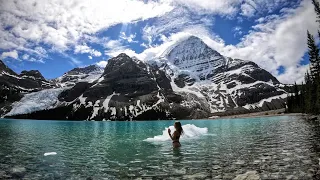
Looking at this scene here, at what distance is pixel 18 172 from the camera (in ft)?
62.5

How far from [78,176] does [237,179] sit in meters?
10.3

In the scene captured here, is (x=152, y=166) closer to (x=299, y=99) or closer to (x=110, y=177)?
(x=110, y=177)

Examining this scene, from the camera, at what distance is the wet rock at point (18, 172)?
59.5ft

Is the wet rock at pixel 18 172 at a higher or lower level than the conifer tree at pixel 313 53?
lower

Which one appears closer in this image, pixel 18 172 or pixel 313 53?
pixel 18 172

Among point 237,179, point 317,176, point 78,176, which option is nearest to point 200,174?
point 237,179

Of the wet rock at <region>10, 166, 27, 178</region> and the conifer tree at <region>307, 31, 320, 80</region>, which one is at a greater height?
the conifer tree at <region>307, 31, 320, 80</region>

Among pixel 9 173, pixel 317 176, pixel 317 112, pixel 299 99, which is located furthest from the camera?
pixel 299 99

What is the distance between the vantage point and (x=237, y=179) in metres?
14.9

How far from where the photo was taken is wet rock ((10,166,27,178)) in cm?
1814

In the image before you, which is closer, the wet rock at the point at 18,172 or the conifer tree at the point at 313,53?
the wet rock at the point at 18,172

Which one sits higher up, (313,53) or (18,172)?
(313,53)

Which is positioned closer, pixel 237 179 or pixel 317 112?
pixel 237 179

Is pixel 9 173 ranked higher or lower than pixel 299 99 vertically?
lower
